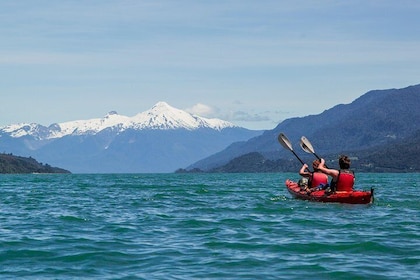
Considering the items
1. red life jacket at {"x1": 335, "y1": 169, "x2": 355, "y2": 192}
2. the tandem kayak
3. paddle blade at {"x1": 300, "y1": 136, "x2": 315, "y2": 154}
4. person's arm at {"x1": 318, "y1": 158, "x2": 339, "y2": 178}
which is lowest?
the tandem kayak

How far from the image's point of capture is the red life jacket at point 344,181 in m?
39.3

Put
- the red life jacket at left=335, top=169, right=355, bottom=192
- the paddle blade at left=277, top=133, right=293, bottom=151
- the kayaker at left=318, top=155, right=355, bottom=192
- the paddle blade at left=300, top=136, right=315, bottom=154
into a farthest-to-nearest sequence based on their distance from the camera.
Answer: the paddle blade at left=277, top=133, right=293, bottom=151 → the paddle blade at left=300, top=136, right=315, bottom=154 → the red life jacket at left=335, top=169, right=355, bottom=192 → the kayaker at left=318, top=155, right=355, bottom=192

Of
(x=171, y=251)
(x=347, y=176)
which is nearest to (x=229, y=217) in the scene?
(x=347, y=176)

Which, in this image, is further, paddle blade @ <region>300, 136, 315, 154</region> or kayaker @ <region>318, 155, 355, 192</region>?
paddle blade @ <region>300, 136, 315, 154</region>

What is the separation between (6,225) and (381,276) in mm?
17217

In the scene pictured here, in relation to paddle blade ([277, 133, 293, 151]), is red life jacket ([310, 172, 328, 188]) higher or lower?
lower

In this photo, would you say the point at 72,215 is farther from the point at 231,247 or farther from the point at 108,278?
the point at 108,278

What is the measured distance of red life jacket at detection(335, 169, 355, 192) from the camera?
1546 inches

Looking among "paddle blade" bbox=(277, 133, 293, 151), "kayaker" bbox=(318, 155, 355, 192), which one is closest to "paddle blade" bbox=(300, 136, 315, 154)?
"paddle blade" bbox=(277, 133, 293, 151)

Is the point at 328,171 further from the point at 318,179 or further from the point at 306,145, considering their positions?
the point at 306,145

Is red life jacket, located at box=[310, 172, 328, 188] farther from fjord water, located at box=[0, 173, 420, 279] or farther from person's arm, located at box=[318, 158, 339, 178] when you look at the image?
fjord water, located at box=[0, 173, 420, 279]

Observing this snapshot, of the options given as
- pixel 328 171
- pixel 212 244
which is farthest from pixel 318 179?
pixel 212 244

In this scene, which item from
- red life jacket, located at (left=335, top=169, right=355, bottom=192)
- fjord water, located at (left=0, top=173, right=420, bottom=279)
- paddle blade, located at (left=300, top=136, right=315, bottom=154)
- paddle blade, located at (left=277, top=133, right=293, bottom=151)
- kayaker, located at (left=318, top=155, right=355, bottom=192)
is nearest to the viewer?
fjord water, located at (left=0, top=173, right=420, bottom=279)

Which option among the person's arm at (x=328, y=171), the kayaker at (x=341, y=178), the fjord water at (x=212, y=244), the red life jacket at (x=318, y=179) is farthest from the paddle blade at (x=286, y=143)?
the fjord water at (x=212, y=244)
